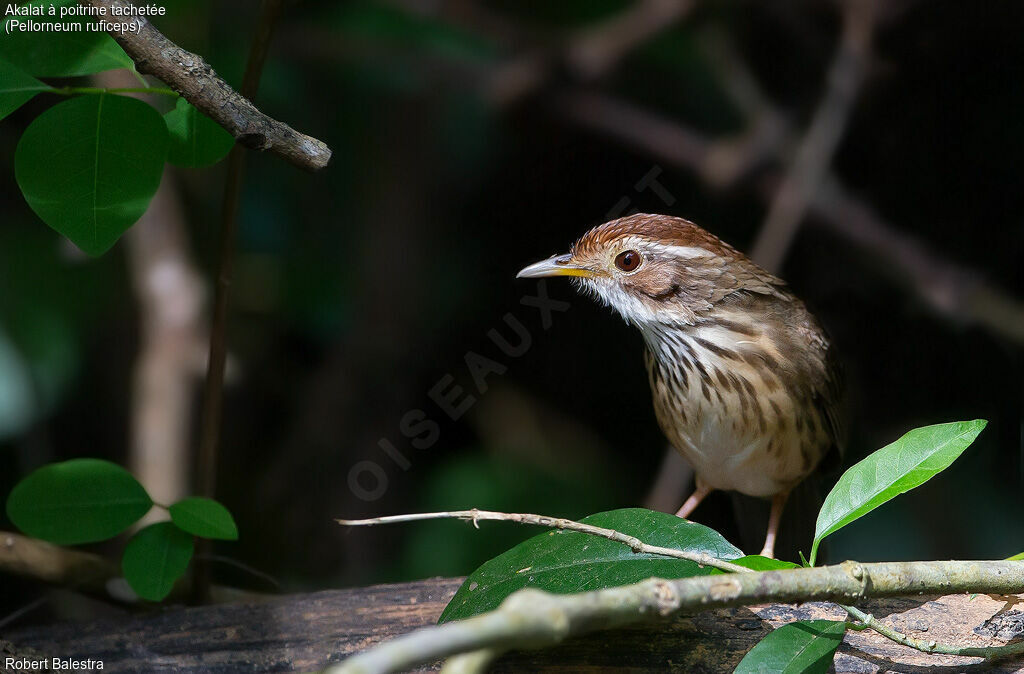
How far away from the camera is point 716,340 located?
284 cm

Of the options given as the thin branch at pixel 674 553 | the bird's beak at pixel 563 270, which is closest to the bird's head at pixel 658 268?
the bird's beak at pixel 563 270

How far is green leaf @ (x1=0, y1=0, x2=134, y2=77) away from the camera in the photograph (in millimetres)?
1966

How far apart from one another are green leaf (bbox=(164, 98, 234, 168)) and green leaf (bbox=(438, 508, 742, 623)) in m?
1.06

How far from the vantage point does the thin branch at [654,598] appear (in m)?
1.08

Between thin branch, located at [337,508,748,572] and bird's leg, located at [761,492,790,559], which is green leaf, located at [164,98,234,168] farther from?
bird's leg, located at [761,492,790,559]

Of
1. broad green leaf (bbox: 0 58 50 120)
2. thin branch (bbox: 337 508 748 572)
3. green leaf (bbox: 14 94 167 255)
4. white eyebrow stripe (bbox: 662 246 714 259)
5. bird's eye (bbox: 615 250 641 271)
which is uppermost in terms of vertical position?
broad green leaf (bbox: 0 58 50 120)

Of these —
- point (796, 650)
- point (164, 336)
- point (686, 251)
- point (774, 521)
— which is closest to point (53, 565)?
point (164, 336)

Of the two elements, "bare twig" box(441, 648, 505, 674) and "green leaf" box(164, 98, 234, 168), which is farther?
"green leaf" box(164, 98, 234, 168)

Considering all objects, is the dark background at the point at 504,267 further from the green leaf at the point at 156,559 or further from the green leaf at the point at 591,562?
the green leaf at the point at 591,562

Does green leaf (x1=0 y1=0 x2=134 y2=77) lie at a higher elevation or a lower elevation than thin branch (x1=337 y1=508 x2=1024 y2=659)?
higher

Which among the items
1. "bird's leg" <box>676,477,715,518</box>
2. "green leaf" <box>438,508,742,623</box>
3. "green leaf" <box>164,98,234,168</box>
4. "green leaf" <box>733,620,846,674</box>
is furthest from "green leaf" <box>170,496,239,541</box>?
"bird's leg" <box>676,477,715,518</box>

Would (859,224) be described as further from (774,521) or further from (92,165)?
(92,165)

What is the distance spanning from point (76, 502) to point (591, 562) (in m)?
1.32

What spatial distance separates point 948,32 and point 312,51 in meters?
2.63
